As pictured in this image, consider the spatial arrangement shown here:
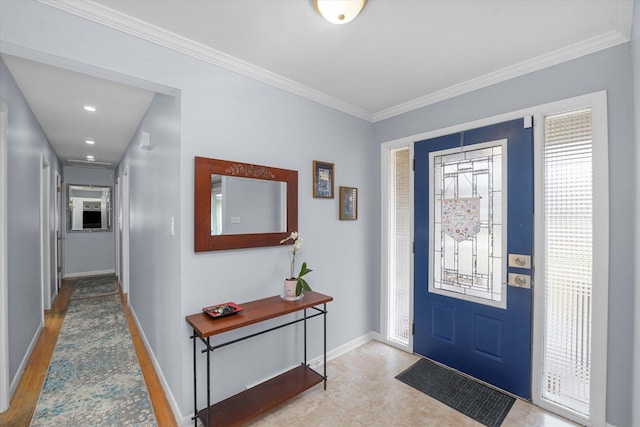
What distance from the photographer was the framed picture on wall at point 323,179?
2660 millimetres

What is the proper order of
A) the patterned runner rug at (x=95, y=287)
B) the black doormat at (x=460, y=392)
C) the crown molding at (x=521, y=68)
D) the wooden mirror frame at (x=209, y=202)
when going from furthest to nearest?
the patterned runner rug at (x=95, y=287) → the black doormat at (x=460, y=392) → the wooden mirror frame at (x=209, y=202) → the crown molding at (x=521, y=68)

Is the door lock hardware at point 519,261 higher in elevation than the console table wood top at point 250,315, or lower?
higher

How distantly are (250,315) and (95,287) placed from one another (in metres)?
5.12

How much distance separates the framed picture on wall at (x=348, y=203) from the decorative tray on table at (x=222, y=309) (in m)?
1.37

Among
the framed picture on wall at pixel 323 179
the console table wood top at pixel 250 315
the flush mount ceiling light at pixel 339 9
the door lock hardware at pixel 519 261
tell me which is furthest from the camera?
the framed picture on wall at pixel 323 179

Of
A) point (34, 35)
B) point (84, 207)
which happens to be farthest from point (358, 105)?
point (84, 207)

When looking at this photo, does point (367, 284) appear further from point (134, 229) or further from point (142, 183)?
point (134, 229)

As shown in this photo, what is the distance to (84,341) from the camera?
3.14 meters

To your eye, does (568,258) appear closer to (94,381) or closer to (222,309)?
(222,309)

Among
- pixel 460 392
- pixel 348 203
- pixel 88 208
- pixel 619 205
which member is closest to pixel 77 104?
pixel 348 203

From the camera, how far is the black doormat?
204cm

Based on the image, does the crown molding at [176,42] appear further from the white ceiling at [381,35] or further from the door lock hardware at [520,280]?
the door lock hardware at [520,280]

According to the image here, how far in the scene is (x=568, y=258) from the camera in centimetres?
200

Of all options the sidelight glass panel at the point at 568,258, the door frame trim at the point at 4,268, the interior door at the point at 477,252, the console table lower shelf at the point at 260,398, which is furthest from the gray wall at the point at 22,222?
the sidelight glass panel at the point at 568,258
